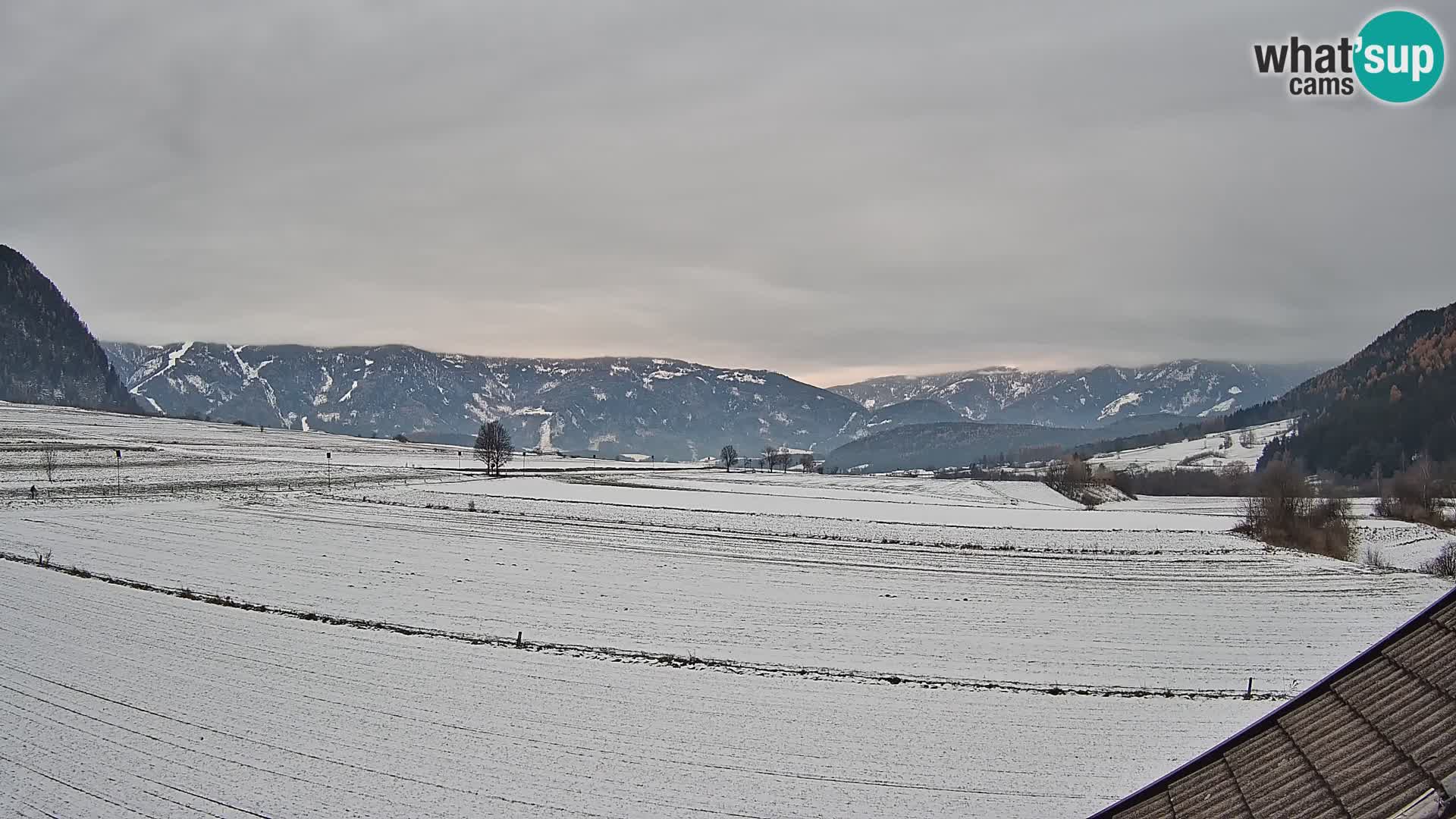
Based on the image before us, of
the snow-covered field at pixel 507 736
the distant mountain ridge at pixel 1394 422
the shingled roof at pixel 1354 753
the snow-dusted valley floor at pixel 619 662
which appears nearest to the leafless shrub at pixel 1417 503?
the snow-dusted valley floor at pixel 619 662

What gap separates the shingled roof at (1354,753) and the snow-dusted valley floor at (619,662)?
9864 millimetres

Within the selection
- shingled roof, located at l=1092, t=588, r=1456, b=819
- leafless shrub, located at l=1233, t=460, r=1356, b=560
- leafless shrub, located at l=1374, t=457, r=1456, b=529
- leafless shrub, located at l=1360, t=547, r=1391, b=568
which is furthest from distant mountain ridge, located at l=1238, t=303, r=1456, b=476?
shingled roof, located at l=1092, t=588, r=1456, b=819

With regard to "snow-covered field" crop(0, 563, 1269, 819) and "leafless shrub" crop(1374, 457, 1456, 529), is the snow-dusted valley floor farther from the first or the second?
"leafless shrub" crop(1374, 457, 1456, 529)

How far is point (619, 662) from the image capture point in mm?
24562

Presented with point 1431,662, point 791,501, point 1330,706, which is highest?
point 1431,662

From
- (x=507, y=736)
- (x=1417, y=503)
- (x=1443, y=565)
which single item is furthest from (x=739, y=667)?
(x=1417, y=503)

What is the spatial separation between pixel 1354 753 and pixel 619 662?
21454mm

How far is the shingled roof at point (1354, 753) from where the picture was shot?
14.9ft

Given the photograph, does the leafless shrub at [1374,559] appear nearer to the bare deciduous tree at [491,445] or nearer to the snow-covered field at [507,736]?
the snow-covered field at [507,736]

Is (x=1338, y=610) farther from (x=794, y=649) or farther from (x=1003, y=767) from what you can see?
(x=1003, y=767)

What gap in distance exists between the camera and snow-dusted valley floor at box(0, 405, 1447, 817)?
1562 centimetres

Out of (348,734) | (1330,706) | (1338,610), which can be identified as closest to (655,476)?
(1338,610)

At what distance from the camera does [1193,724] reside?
1989 centimetres

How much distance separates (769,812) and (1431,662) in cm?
1171
